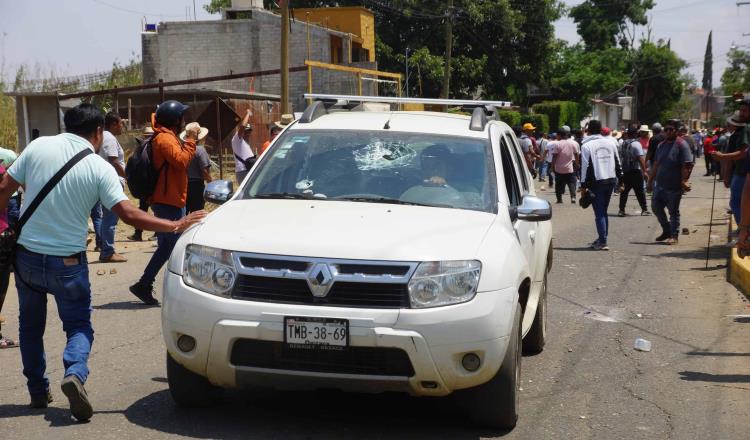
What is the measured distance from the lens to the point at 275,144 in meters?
6.65

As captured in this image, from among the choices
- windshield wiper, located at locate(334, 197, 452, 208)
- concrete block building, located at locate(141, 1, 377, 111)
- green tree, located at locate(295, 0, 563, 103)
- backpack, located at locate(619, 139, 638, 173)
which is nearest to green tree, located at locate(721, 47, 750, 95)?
green tree, located at locate(295, 0, 563, 103)

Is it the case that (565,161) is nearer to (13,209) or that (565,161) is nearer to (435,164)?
(13,209)

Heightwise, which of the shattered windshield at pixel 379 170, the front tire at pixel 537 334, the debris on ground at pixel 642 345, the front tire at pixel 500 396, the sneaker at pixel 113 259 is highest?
the shattered windshield at pixel 379 170

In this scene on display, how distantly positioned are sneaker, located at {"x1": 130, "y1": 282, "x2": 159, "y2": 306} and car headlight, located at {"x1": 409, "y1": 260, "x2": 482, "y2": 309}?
5.24 m

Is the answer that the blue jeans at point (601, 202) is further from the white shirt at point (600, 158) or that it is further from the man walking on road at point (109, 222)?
the man walking on road at point (109, 222)

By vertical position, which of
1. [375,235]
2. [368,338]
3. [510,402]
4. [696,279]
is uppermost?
[375,235]

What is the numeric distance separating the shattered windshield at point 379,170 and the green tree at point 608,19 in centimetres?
8491

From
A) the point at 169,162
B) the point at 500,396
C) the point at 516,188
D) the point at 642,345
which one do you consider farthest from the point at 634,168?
the point at 500,396

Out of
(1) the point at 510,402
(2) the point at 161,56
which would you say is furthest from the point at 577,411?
(2) the point at 161,56

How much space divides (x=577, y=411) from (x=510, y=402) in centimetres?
82

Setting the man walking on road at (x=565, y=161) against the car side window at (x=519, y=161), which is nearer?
the car side window at (x=519, y=161)

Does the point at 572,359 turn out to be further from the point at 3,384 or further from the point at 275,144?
the point at 3,384

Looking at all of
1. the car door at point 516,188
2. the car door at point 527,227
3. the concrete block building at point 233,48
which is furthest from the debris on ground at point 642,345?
the concrete block building at point 233,48

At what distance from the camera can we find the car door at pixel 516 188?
6.35 meters
